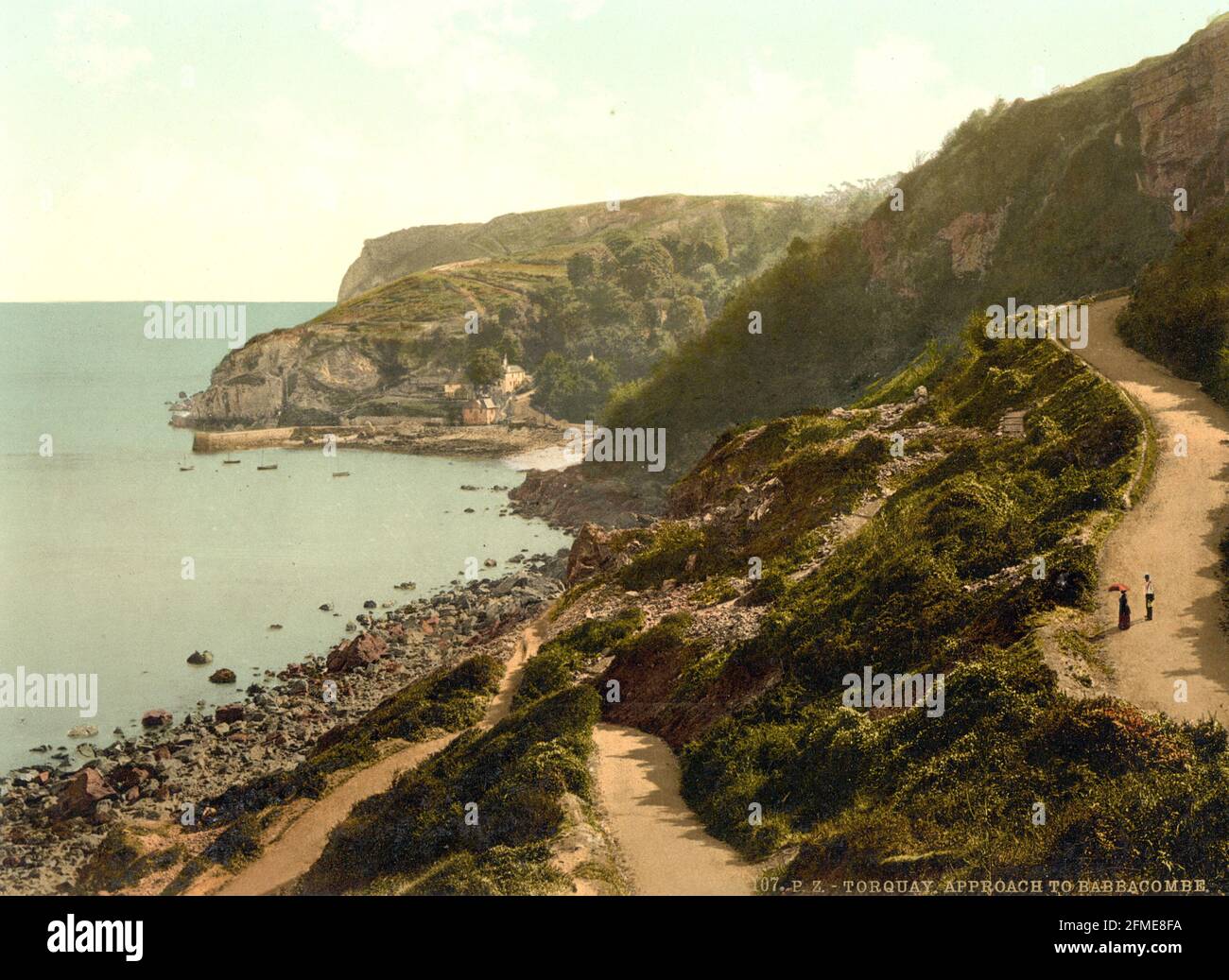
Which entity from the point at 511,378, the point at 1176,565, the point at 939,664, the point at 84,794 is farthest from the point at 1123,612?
the point at 511,378

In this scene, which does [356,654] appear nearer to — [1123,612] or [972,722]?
[972,722]

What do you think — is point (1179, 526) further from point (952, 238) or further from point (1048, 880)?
point (952, 238)

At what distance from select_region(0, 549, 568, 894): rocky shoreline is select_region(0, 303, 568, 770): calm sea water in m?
2.25

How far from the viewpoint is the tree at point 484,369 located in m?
132

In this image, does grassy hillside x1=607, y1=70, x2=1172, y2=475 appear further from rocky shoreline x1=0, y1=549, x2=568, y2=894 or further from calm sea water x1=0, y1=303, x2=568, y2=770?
rocky shoreline x1=0, y1=549, x2=568, y2=894

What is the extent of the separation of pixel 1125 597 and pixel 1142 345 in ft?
62.9

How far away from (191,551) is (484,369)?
6221cm

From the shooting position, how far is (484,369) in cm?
13225

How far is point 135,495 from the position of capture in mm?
93375

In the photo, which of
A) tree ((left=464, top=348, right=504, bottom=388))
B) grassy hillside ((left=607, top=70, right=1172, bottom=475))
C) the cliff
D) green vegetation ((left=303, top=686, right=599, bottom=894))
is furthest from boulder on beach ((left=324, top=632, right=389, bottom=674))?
tree ((left=464, top=348, right=504, bottom=388))

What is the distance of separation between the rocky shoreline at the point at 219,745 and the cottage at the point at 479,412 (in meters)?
74.7

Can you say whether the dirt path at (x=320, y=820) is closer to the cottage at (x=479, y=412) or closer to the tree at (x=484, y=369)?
the cottage at (x=479, y=412)

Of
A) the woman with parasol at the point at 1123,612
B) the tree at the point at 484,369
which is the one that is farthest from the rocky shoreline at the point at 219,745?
the tree at the point at 484,369
